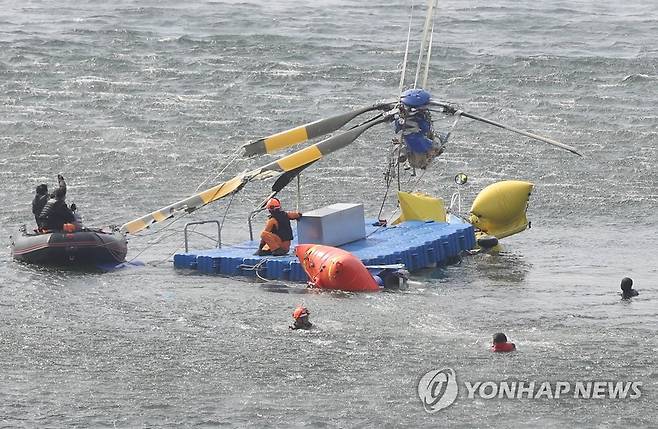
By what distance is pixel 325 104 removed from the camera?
45188 mm

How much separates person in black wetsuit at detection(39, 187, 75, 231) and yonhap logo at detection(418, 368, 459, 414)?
1067 centimetres

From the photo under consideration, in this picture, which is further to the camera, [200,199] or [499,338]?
[200,199]

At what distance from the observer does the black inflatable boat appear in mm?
28656

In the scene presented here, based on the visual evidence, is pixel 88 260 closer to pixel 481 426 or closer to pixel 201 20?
pixel 481 426

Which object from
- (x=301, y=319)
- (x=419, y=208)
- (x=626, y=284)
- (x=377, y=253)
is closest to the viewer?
(x=301, y=319)

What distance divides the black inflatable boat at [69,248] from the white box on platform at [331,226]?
391 centimetres

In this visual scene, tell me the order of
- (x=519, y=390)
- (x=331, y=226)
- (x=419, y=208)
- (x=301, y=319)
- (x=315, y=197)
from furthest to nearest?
(x=315, y=197), (x=419, y=208), (x=331, y=226), (x=301, y=319), (x=519, y=390)

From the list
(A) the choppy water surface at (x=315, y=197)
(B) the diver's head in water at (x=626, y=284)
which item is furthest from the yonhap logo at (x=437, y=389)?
(B) the diver's head in water at (x=626, y=284)

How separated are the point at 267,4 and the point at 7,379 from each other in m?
40.1

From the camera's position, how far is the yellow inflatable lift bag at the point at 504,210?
104ft

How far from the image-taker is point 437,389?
20609 mm

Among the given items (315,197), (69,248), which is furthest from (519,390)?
(315,197)

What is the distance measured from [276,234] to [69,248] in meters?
4.18

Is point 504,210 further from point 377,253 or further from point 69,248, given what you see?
point 69,248
